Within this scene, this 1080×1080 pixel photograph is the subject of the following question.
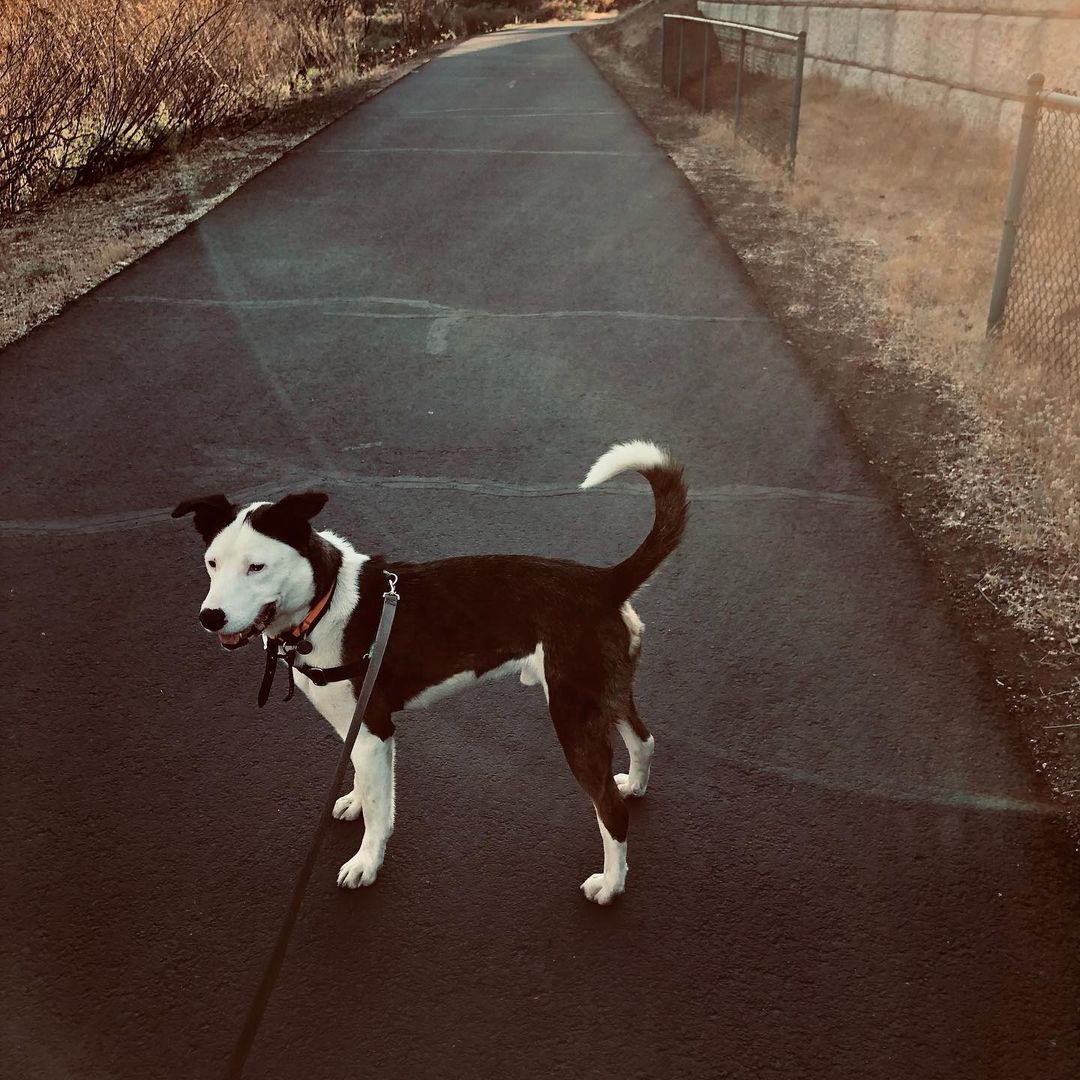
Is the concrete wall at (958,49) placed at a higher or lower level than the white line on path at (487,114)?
higher

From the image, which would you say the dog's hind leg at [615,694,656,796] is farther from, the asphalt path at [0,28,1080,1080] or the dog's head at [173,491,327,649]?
the dog's head at [173,491,327,649]

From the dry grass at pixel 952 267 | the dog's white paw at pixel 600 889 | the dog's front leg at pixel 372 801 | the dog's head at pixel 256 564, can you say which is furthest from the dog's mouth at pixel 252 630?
the dry grass at pixel 952 267

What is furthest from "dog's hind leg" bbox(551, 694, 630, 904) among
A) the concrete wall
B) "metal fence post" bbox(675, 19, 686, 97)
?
"metal fence post" bbox(675, 19, 686, 97)

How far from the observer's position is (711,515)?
18.3 feet

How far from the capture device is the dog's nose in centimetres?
286

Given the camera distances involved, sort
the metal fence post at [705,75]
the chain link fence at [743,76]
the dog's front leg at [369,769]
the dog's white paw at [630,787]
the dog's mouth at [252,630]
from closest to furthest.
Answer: the dog's mouth at [252,630]
the dog's front leg at [369,769]
the dog's white paw at [630,787]
the chain link fence at [743,76]
the metal fence post at [705,75]

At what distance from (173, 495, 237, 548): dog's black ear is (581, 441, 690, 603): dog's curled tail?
45.2 inches

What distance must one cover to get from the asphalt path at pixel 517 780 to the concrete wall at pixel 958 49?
6.44m

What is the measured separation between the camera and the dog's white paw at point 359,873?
3.33 meters

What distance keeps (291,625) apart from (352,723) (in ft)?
1.33

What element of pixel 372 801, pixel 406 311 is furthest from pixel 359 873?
pixel 406 311

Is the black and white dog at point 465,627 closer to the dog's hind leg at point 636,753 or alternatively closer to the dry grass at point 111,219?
the dog's hind leg at point 636,753

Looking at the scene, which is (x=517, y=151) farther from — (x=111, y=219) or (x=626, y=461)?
(x=626, y=461)

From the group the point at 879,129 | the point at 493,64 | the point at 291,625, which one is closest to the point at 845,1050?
the point at 291,625
